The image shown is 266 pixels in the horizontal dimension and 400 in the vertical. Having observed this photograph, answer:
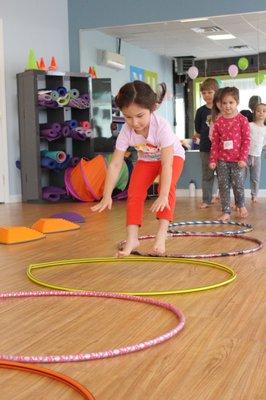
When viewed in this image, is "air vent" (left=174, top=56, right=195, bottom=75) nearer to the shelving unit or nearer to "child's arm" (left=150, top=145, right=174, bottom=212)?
the shelving unit

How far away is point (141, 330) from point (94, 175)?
5413 mm

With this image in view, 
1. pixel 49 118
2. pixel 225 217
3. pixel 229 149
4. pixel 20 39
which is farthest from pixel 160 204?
pixel 20 39

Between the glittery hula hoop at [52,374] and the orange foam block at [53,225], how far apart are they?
2.99m

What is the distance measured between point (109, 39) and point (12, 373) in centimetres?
751

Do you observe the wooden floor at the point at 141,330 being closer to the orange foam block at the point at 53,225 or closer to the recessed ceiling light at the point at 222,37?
the orange foam block at the point at 53,225

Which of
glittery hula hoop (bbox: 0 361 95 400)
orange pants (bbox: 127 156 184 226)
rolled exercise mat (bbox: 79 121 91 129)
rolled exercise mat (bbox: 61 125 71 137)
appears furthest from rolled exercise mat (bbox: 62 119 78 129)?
glittery hula hoop (bbox: 0 361 95 400)

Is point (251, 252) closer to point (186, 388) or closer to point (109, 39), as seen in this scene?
point (186, 388)

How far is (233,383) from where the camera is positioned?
1576mm

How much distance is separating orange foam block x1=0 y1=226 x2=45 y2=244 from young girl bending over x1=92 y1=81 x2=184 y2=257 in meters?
1.13

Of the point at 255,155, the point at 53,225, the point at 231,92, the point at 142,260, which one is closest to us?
the point at 142,260

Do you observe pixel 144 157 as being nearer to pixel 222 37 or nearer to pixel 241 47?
pixel 241 47

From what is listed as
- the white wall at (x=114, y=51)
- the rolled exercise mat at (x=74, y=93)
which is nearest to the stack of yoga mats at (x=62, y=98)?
the rolled exercise mat at (x=74, y=93)

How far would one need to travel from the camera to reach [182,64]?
27.4ft

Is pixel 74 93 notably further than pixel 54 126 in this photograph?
Yes
